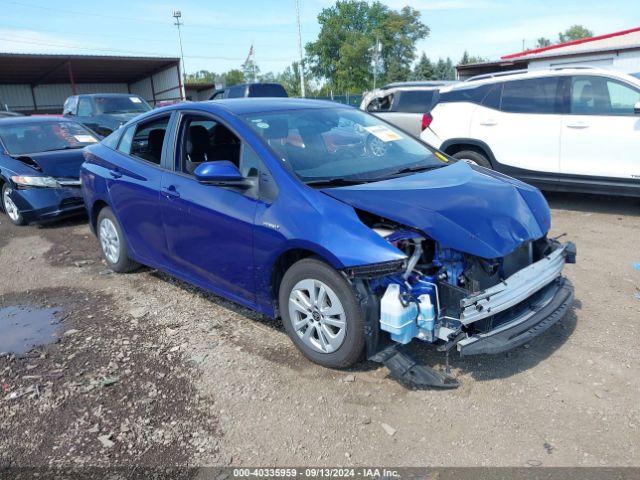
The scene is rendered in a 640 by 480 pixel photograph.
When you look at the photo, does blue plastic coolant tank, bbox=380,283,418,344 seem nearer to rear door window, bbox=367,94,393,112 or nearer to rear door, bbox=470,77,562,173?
rear door, bbox=470,77,562,173

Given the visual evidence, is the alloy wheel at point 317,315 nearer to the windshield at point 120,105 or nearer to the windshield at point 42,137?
the windshield at point 42,137

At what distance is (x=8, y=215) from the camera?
8.43 meters

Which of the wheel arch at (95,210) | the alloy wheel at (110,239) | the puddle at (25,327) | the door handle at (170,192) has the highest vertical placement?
the door handle at (170,192)

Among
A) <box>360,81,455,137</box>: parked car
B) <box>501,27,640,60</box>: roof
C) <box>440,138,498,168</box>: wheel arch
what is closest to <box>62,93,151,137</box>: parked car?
<box>360,81,455,137</box>: parked car

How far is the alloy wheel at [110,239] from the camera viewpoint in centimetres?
545

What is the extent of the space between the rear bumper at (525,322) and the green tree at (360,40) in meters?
62.2

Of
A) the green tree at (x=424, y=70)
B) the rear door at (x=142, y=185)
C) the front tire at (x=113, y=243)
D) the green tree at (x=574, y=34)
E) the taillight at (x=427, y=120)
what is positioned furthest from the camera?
the green tree at (x=574, y=34)

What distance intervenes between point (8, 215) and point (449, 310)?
7.73 m

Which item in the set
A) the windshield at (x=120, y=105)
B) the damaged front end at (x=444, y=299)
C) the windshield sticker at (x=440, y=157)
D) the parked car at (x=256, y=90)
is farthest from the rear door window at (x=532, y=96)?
the parked car at (x=256, y=90)

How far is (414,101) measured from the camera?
36.0 ft

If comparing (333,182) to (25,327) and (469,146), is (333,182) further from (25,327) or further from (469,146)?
(469,146)

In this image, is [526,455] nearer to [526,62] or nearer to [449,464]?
[449,464]

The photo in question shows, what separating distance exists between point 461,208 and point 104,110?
43.2 ft

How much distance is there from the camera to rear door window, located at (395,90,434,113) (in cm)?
1082
